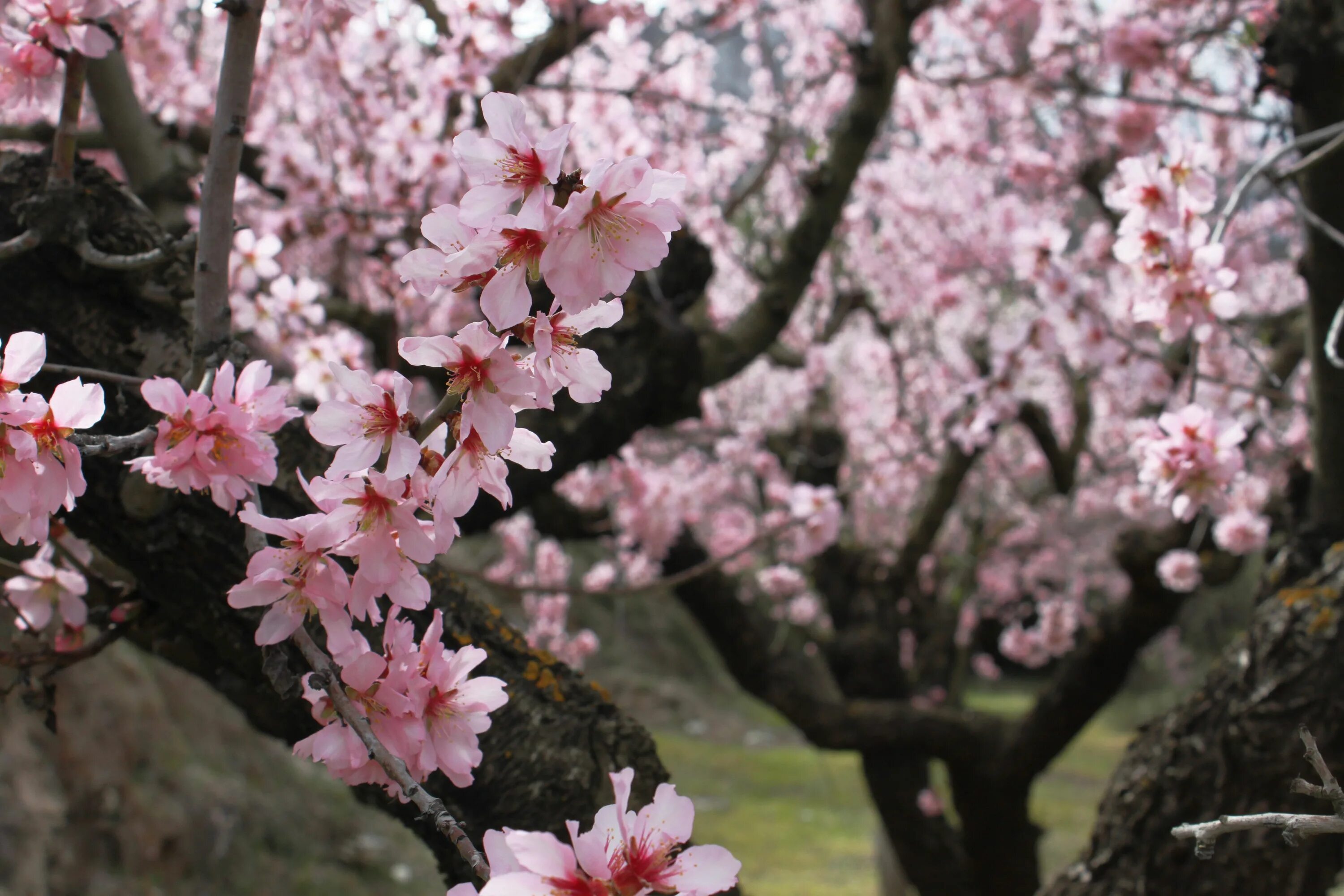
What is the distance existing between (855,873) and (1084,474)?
3118 mm

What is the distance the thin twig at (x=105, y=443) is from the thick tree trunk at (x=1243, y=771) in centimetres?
158

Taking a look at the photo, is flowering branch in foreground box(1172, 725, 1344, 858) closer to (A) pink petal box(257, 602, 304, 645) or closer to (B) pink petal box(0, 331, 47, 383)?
(A) pink petal box(257, 602, 304, 645)

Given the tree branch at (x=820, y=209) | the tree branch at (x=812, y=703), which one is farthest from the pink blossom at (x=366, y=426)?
the tree branch at (x=812, y=703)

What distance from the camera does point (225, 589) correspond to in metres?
1.16

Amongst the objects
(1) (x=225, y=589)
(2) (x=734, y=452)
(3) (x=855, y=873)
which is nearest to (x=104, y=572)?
(1) (x=225, y=589)

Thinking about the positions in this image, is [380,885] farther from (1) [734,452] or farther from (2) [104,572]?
(2) [104,572]

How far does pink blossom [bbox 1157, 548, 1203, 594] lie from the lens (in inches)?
125

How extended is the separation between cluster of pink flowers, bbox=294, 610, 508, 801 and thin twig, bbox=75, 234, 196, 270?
0.50 meters

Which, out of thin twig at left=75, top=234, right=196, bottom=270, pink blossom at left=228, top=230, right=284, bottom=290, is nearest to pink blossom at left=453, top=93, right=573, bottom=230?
thin twig at left=75, top=234, right=196, bottom=270

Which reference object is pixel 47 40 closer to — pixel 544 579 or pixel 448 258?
pixel 448 258

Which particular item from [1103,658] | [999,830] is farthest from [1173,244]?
[999,830]

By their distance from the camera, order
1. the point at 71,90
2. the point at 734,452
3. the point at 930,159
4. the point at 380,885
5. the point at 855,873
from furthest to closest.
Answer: the point at 855,873 → the point at 930,159 → the point at 734,452 → the point at 380,885 → the point at 71,90

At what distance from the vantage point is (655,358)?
215 centimetres

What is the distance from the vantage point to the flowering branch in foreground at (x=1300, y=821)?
0.61 metres
